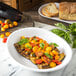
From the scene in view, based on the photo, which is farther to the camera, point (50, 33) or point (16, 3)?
point (16, 3)

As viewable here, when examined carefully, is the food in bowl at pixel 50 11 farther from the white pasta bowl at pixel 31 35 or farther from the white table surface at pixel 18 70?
the white table surface at pixel 18 70

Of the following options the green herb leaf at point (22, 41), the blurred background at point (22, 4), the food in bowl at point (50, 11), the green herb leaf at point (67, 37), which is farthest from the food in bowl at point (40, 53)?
the blurred background at point (22, 4)

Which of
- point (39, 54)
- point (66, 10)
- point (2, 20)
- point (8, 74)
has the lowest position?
point (8, 74)

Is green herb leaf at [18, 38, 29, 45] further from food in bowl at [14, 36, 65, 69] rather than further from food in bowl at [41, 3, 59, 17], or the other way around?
food in bowl at [41, 3, 59, 17]

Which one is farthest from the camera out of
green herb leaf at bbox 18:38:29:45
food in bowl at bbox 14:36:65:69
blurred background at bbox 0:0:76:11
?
blurred background at bbox 0:0:76:11

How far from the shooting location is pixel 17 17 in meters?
1.31

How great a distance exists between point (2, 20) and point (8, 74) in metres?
0.72

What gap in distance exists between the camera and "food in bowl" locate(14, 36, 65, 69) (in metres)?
0.80

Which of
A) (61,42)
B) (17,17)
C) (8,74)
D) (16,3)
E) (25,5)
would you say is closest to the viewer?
(8,74)

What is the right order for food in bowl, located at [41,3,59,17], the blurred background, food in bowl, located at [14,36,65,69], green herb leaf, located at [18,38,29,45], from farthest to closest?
the blurred background
food in bowl, located at [41,3,59,17]
green herb leaf, located at [18,38,29,45]
food in bowl, located at [14,36,65,69]

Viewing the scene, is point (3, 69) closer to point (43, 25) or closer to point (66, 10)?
point (43, 25)

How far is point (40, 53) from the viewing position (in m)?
0.83

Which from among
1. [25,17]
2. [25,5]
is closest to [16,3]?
[25,5]

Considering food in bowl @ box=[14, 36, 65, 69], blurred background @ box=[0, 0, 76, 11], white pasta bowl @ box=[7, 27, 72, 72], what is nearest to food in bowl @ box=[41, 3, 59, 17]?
blurred background @ box=[0, 0, 76, 11]
